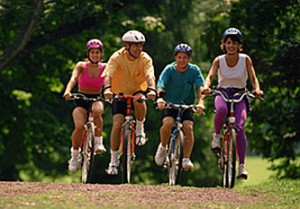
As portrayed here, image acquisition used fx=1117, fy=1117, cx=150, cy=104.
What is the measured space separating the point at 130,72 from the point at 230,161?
70.2 inches

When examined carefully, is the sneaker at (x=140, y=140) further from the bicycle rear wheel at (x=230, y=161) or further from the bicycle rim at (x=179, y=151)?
the bicycle rear wheel at (x=230, y=161)

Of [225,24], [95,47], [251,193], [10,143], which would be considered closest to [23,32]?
[225,24]

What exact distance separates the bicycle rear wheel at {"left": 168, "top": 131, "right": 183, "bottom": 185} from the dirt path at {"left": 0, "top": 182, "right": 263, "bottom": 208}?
896 millimetres

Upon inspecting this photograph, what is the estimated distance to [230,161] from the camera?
46.0 feet

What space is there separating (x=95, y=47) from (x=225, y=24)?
12.0m

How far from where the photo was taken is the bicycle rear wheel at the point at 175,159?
46.9 feet

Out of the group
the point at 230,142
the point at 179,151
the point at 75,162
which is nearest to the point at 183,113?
the point at 179,151

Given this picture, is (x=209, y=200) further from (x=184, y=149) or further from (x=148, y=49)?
(x=148, y=49)

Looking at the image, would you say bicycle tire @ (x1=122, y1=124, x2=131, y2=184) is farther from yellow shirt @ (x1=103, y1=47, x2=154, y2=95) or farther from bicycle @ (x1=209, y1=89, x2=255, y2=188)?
bicycle @ (x1=209, y1=89, x2=255, y2=188)

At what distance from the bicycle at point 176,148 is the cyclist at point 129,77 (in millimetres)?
388

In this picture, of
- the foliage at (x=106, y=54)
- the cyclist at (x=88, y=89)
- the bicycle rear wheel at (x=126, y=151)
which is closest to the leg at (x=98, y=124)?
the cyclist at (x=88, y=89)

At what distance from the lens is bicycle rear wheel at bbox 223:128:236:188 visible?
1391cm

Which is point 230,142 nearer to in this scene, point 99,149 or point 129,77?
point 129,77

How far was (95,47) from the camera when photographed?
48.7 ft
